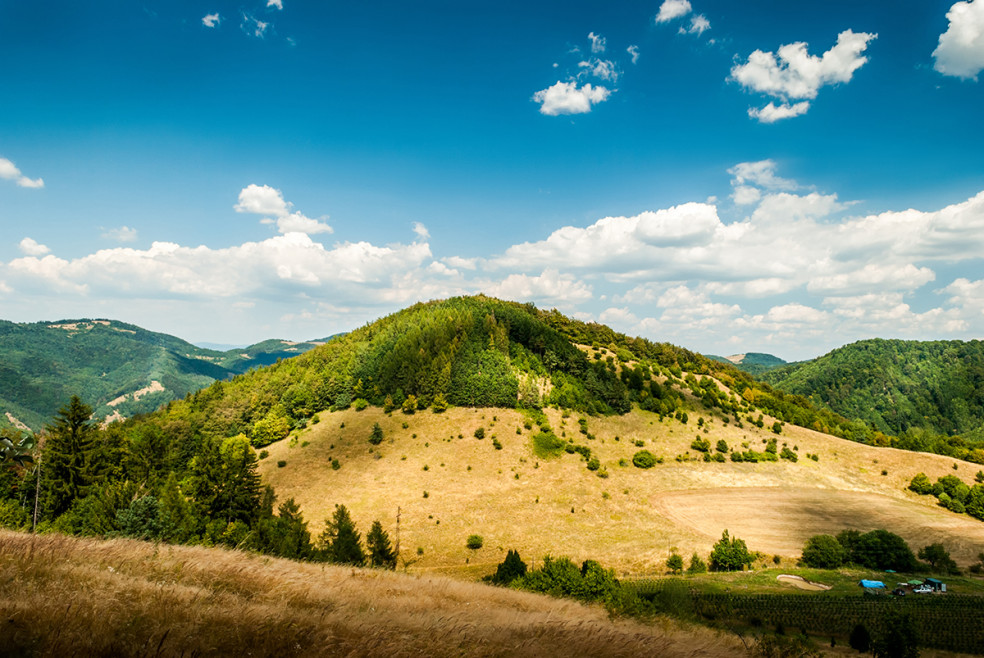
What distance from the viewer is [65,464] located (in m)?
45.0

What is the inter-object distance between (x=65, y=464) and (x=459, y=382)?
223 feet

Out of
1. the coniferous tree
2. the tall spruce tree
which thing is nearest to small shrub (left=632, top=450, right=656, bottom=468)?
the coniferous tree

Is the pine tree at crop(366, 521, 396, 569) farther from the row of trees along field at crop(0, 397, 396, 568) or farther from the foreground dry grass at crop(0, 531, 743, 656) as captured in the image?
the foreground dry grass at crop(0, 531, 743, 656)

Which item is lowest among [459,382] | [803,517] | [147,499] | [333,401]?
[803,517]

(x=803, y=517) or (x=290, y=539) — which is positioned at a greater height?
(x=290, y=539)

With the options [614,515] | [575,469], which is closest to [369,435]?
[575,469]

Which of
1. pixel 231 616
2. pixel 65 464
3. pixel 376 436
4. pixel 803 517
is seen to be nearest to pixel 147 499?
pixel 65 464

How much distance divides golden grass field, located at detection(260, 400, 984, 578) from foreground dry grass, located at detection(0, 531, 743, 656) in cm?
3656

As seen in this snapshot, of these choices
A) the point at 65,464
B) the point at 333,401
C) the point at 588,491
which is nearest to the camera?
the point at 65,464

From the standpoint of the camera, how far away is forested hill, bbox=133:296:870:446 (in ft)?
322

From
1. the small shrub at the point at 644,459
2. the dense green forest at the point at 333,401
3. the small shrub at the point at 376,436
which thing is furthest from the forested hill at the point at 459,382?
the small shrub at the point at 644,459

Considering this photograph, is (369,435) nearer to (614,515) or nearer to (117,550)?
(614,515)

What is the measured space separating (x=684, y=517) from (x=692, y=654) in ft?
205

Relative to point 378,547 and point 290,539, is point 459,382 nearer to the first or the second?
point 378,547
